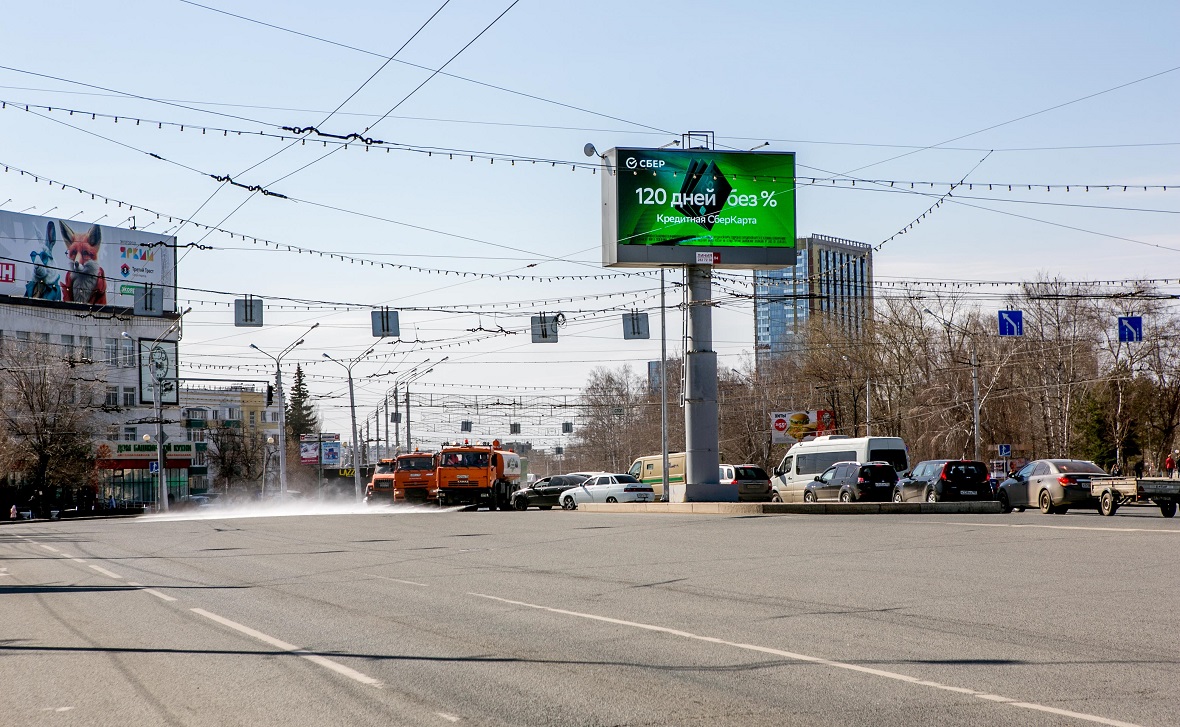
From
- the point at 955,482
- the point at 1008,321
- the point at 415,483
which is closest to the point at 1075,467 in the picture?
the point at 955,482

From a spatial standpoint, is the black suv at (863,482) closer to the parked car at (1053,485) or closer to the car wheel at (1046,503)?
the parked car at (1053,485)

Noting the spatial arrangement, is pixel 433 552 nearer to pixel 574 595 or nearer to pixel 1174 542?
pixel 574 595

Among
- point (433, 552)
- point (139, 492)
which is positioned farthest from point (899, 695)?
point (139, 492)

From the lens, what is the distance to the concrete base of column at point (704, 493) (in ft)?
133

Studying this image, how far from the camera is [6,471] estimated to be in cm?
6769

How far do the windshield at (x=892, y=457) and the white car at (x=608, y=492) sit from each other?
9.26 metres

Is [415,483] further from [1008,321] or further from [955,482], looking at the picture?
[1008,321]

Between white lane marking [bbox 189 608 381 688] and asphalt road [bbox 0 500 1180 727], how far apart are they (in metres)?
0.04

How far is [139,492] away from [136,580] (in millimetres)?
85170

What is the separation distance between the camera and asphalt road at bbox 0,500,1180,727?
7.17 m

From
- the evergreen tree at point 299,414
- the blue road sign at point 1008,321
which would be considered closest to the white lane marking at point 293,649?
the blue road sign at point 1008,321

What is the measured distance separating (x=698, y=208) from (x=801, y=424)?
3302 centimetres

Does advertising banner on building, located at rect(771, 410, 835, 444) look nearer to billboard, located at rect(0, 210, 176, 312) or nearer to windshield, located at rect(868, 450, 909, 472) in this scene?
windshield, located at rect(868, 450, 909, 472)

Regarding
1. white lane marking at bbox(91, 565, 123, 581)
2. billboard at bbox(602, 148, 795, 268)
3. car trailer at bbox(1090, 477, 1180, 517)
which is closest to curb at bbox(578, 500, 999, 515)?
car trailer at bbox(1090, 477, 1180, 517)
